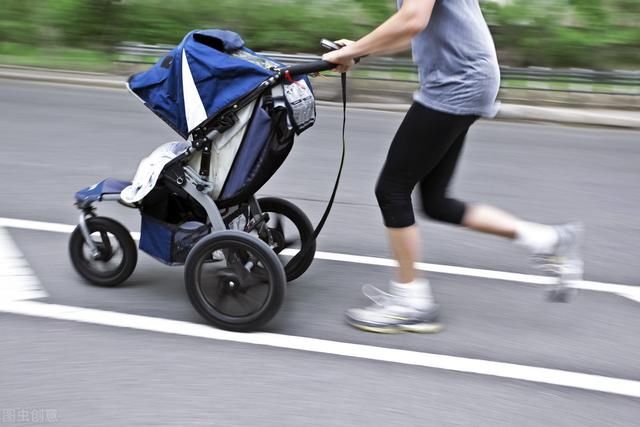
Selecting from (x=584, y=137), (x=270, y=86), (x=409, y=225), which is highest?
(x=270, y=86)

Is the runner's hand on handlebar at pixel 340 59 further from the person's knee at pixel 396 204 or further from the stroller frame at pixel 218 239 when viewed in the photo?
the person's knee at pixel 396 204

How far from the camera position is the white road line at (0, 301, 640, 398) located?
3.68m

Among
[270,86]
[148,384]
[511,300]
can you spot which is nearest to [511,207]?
[511,300]

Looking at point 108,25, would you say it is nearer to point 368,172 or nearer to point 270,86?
point 368,172

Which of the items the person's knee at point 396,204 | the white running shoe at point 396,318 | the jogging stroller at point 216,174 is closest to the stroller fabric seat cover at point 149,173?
the jogging stroller at point 216,174

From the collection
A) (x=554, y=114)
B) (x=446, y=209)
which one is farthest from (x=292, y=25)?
(x=446, y=209)

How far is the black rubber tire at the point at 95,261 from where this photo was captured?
4.41m

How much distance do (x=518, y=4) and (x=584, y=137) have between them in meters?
3.19

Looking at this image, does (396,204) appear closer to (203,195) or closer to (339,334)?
(339,334)

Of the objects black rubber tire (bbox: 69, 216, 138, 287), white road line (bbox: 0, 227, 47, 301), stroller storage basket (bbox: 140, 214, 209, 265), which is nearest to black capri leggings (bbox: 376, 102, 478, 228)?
stroller storage basket (bbox: 140, 214, 209, 265)

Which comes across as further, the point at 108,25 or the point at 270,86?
the point at 108,25

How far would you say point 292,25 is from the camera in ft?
41.5

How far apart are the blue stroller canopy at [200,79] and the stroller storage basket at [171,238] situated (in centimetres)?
48

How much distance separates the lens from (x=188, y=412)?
331 centimetres
